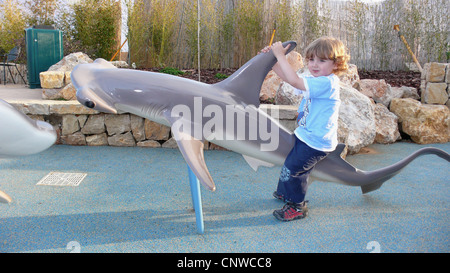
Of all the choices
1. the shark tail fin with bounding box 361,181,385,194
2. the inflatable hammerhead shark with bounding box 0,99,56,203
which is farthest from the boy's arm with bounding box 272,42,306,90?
the inflatable hammerhead shark with bounding box 0,99,56,203

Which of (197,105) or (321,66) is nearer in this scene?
(197,105)

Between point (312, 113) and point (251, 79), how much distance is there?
52 centimetres

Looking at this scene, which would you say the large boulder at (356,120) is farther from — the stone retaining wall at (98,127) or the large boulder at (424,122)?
the large boulder at (424,122)

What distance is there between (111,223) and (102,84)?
1.13 metres

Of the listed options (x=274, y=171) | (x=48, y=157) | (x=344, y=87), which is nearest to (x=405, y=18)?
(x=344, y=87)

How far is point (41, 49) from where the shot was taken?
7.77 metres

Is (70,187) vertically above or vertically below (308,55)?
below

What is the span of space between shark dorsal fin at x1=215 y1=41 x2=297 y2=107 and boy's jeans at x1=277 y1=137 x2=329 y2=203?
1.61ft

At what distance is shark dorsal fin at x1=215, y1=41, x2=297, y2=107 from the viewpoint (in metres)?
2.28

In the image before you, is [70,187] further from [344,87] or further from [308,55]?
[344,87]

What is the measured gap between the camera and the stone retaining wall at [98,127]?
16.4 feet

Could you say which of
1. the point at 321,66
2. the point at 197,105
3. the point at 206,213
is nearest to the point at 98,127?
the point at 206,213

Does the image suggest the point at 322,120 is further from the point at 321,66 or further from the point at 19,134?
the point at 19,134

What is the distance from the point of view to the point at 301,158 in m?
2.45
